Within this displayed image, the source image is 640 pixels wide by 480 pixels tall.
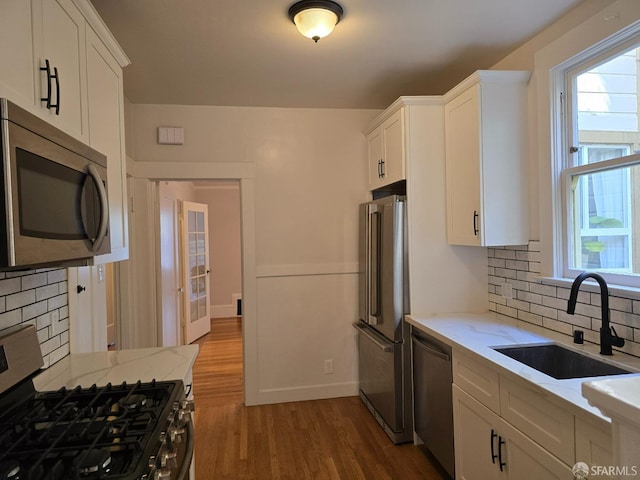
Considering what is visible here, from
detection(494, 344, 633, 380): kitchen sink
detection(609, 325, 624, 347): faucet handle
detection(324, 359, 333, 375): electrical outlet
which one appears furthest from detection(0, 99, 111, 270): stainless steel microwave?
detection(324, 359, 333, 375): electrical outlet

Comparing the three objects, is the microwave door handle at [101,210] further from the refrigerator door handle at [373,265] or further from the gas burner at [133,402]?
the refrigerator door handle at [373,265]

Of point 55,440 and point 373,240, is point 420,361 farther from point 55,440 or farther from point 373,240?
point 55,440

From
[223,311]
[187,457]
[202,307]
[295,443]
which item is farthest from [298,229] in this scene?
[223,311]

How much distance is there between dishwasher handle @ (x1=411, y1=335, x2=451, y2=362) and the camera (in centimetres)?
213

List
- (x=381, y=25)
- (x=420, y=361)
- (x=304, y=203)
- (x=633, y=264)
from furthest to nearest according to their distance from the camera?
(x=304, y=203) < (x=420, y=361) < (x=381, y=25) < (x=633, y=264)

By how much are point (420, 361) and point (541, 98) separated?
67.6 inches

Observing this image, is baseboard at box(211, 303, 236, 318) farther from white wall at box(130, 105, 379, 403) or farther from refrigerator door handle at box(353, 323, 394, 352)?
refrigerator door handle at box(353, 323, 394, 352)

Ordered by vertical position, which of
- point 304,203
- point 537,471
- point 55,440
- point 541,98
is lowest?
point 537,471

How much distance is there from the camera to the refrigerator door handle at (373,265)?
2826mm

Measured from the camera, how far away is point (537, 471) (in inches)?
56.7

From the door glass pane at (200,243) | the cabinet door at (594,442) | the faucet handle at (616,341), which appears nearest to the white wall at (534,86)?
the faucet handle at (616,341)

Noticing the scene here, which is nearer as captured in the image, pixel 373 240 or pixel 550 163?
pixel 550 163

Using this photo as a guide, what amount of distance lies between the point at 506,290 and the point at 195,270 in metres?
4.19

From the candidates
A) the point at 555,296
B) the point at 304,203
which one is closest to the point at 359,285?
the point at 304,203
